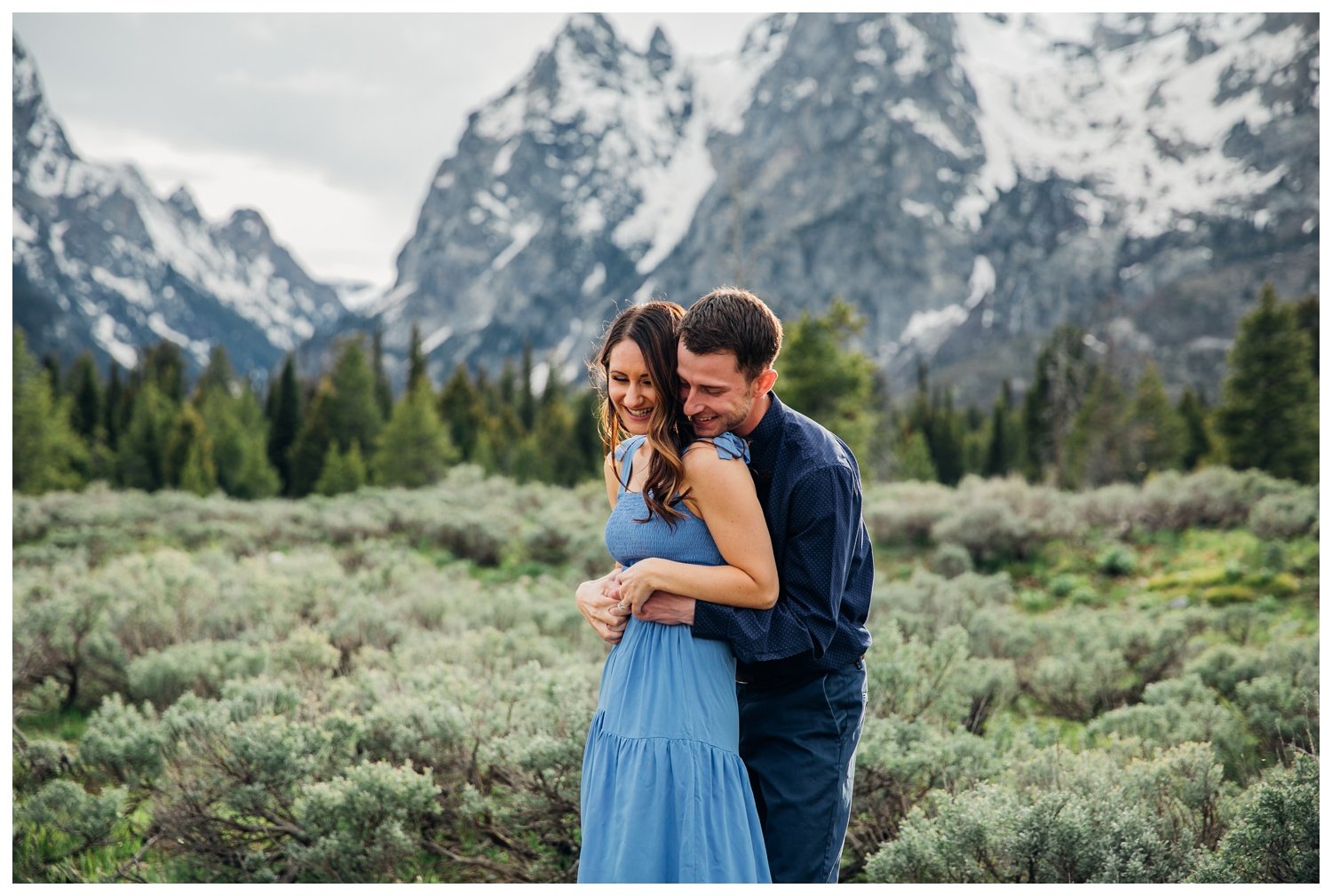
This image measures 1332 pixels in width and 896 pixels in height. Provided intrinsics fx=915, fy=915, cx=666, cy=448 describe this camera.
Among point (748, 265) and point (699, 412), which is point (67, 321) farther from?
point (699, 412)

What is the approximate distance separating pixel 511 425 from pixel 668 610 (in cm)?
3759

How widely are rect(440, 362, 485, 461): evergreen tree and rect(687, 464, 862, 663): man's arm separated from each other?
33.9m

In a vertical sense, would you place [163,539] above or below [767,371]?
below

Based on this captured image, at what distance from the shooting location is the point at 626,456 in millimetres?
2707

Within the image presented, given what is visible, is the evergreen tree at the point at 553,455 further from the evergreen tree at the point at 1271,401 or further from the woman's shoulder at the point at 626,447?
the woman's shoulder at the point at 626,447

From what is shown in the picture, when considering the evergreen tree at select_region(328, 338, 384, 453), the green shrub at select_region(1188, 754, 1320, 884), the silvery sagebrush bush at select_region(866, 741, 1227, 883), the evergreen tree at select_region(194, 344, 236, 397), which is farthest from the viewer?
the evergreen tree at select_region(194, 344, 236, 397)

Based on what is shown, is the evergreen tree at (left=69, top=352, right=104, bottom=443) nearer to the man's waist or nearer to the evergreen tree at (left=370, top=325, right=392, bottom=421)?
the evergreen tree at (left=370, top=325, right=392, bottom=421)

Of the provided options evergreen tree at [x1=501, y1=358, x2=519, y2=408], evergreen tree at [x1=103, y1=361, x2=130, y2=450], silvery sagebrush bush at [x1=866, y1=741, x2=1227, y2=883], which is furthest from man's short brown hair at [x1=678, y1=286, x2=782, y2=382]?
evergreen tree at [x1=501, y1=358, x2=519, y2=408]

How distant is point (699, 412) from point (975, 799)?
2.24m

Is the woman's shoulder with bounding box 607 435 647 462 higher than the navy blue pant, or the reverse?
the woman's shoulder with bounding box 607 435 647 462

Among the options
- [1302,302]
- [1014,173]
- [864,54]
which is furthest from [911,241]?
[1302,302]

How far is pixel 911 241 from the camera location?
175000mm

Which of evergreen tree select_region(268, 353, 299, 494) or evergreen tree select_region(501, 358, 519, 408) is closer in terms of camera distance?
evergreen tree select_region(268, 353, 299, 494)

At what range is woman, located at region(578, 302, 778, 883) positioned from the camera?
7.79 ft
